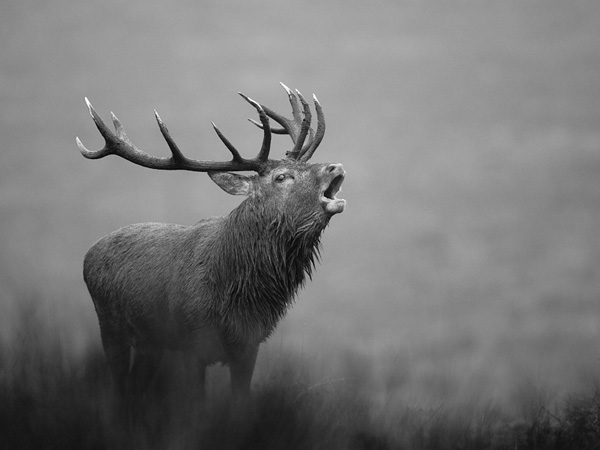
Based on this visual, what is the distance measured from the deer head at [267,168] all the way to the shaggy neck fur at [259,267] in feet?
0.39

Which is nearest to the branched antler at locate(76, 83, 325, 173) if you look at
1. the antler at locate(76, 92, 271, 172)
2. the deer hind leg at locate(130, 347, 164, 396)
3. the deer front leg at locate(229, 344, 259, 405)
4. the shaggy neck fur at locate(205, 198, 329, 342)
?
the antler at locate(76, 92, 271, 172)

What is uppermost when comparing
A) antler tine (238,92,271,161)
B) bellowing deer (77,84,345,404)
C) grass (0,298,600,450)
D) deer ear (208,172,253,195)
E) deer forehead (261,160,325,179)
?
antler tine (238,92,271,161)

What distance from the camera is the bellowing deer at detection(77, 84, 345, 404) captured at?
5766 mm

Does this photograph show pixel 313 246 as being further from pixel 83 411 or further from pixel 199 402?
pixel 83 411

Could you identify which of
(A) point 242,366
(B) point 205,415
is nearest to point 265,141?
(A) point 242,366

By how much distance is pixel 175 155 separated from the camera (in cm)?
608

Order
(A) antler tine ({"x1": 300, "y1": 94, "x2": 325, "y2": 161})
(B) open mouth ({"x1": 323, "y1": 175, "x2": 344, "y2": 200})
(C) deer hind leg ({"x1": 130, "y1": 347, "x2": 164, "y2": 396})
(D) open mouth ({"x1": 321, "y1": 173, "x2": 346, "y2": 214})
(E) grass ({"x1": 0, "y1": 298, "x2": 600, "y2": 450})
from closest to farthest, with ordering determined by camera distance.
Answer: (E) grass ({"x1": 0, "y1": 298, "x2": 600, "y2": 450}) → (C) deer hind leg ({"x1": 130, "y1": 347, "x2": 164, "y2": 396}) → (D) open mouth ({"x1": 321, "y1": 173, "x2": 346, "y2": 214}) → (B) open mouth ({"x1": 323, "y1": 175, "x2": 344, "y2": 200}) → (A) antler tine ({"x1": 300, "y1": 94, "x2": 325, "y2": 161})

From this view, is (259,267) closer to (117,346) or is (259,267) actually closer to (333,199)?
(333,199)

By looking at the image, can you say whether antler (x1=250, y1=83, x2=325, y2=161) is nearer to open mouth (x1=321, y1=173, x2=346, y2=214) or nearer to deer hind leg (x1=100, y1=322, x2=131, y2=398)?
open mouth (x1=321, y1=173, x2=346, y2=214)

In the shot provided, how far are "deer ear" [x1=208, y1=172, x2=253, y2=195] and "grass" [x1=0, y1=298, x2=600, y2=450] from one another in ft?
4.26

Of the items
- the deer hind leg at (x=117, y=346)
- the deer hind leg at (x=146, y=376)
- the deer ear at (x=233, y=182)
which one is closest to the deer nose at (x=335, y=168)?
the deer ear at (x=233, y=182)

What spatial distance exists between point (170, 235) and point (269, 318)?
1151mm

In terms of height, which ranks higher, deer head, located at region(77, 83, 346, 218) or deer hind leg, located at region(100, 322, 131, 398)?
deer head, located at region(77, 83, 346, 218)

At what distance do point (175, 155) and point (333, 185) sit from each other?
47.0 inches
